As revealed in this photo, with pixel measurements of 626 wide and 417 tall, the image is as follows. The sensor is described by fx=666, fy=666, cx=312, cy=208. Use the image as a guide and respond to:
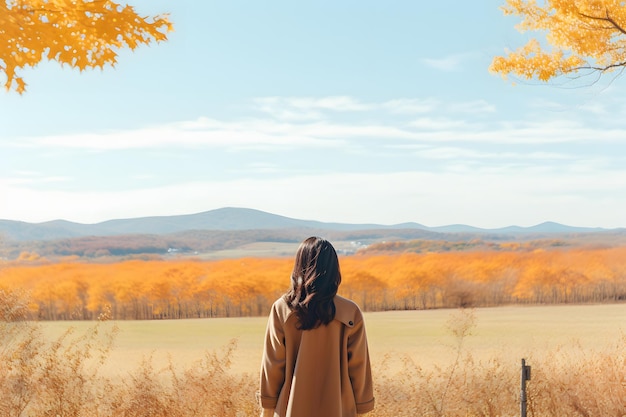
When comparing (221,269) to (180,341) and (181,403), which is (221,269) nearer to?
(180,341)

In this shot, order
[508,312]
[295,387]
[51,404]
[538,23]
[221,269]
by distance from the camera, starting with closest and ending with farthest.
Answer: [295,387] → [51,404] → [538,23] → [221,269] → [508,312]

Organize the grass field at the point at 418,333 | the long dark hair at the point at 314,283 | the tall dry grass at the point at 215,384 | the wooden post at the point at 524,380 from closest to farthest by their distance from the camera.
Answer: the long dark hair at the point at 314,283
the wooden post at the point at 524,380
the tall dry grass at the point at 215,384
the grass field at the point at 418,333

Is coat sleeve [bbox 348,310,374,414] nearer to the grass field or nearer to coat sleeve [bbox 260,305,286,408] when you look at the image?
coat sleeve [bbox 260,305,286,408]

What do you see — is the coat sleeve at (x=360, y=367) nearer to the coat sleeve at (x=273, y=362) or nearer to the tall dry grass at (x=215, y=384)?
the coat sleeve at (x=273, y=362)

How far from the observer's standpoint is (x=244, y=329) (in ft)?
33.1

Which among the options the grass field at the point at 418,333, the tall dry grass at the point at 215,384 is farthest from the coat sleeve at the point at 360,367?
the grass field at the point at 418,333

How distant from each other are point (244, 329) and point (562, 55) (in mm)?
5902

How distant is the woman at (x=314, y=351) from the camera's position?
3064mm

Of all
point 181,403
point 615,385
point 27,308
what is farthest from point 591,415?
point 27,308

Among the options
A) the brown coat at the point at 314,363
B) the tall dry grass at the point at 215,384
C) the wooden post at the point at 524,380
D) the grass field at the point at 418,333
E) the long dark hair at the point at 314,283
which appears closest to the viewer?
the long dark hair at the point at 314,283

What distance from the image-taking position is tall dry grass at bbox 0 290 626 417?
5777mm

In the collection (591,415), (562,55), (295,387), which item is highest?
(562,55)

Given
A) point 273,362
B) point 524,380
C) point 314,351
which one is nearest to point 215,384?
point 524,380

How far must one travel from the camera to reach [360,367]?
3252mm
